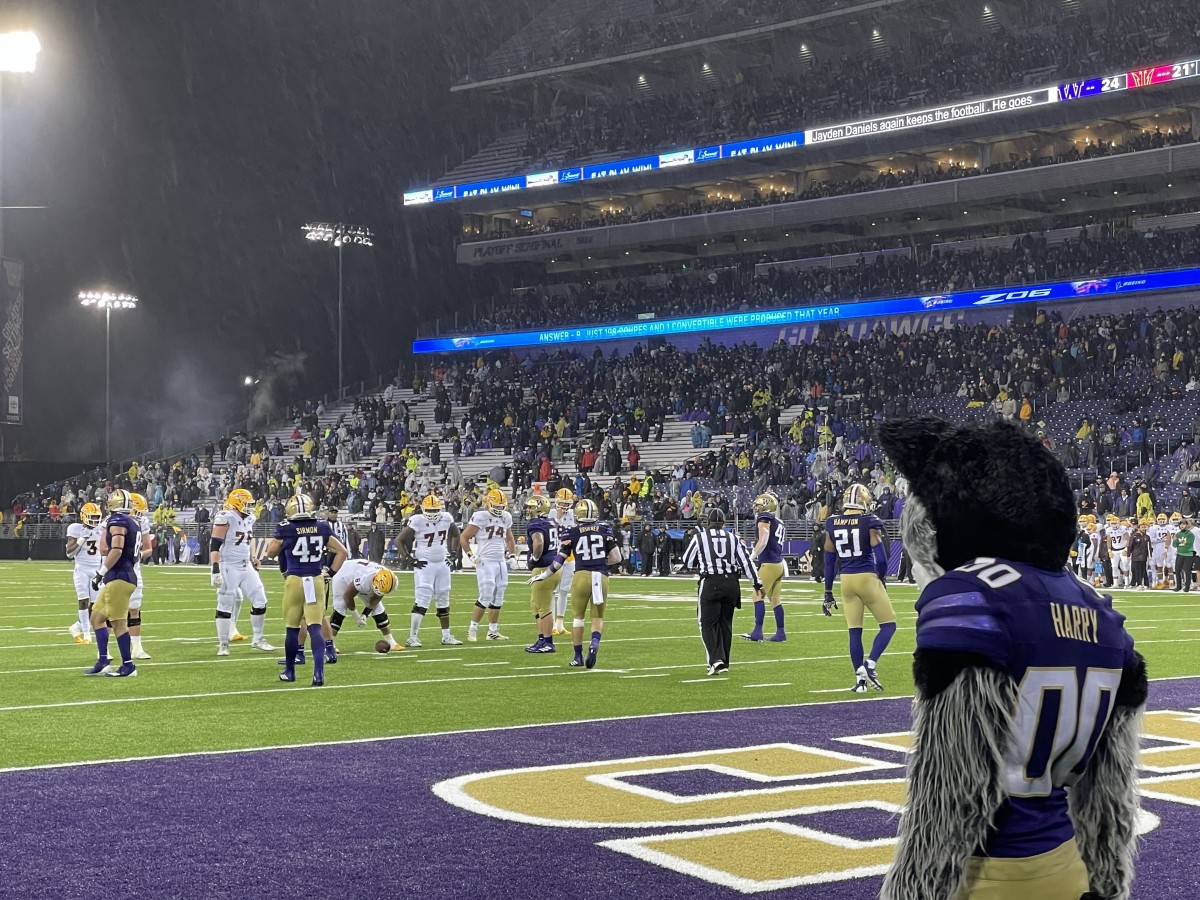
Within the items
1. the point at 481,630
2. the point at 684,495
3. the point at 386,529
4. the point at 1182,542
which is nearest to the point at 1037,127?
the point at 684,495

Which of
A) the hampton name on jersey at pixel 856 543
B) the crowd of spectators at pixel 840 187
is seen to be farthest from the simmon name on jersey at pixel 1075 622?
the crowd of spectators at pixel 840 187

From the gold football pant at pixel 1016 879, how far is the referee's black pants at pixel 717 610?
1004 cm

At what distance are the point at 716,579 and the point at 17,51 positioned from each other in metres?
12.7

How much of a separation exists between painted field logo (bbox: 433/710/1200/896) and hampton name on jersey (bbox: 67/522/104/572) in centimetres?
963

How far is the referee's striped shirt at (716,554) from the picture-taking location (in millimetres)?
12742

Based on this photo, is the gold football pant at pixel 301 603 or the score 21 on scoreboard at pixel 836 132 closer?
the gold football pant at pixel 301 603

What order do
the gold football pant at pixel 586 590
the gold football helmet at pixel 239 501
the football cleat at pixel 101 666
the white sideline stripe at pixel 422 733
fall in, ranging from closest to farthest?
the white sideline stripe at pixel 422 733 → the football cleat at pixel 101 666 → the gold football pant at pixel 586 590 → the gold football helmet at pixel 239 501

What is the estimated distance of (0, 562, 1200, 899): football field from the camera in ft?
19.4

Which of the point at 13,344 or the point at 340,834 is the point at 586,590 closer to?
the point at 340,834

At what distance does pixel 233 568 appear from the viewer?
50.5ft

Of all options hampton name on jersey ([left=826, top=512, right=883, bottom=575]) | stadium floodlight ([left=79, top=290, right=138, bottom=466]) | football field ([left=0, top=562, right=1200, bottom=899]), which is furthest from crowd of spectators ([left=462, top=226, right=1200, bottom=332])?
hampton name on jersey ([left=826, top=512, right=883, bottom=575])

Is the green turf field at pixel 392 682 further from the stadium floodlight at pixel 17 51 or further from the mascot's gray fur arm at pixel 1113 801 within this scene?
the stadium floodlight at pixel 17 51

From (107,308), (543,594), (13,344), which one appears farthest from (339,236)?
(543,594)

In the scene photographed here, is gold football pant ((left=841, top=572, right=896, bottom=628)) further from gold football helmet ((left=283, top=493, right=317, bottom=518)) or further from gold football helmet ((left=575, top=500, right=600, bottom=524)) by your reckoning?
gold football helmet ((left=283, top=493, right=317, bottom=518))
